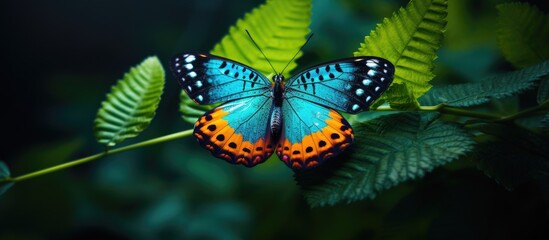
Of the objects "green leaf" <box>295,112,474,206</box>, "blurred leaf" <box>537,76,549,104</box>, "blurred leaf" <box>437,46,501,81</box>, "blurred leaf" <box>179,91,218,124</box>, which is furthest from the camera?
"blurred leaf" <box>437,46,501,81</box>

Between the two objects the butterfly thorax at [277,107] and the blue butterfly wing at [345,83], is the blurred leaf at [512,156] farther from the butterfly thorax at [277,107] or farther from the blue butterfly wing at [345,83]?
the butterfly thorax at [277,107]

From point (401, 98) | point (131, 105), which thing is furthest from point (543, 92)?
point (131, 105)

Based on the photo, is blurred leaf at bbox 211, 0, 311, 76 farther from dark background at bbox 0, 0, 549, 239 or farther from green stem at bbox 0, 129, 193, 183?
dark background at bbox 0, 0, 549, 239

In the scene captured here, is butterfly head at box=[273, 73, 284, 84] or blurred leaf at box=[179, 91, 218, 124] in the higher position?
butterfly head at box=[273, 73, 284, 84]

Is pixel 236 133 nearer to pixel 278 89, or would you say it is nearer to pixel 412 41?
pixel 278 89

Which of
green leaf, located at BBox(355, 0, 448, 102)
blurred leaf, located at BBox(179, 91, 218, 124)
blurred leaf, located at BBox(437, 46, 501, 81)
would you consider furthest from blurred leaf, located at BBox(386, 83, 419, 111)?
blurred leaf, located at BBox(437, 46, 501, 81)

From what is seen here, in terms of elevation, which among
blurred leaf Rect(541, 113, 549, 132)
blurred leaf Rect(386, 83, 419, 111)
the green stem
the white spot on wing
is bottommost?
the green stem

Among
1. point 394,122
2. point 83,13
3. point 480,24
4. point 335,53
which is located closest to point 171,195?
point 335,53
